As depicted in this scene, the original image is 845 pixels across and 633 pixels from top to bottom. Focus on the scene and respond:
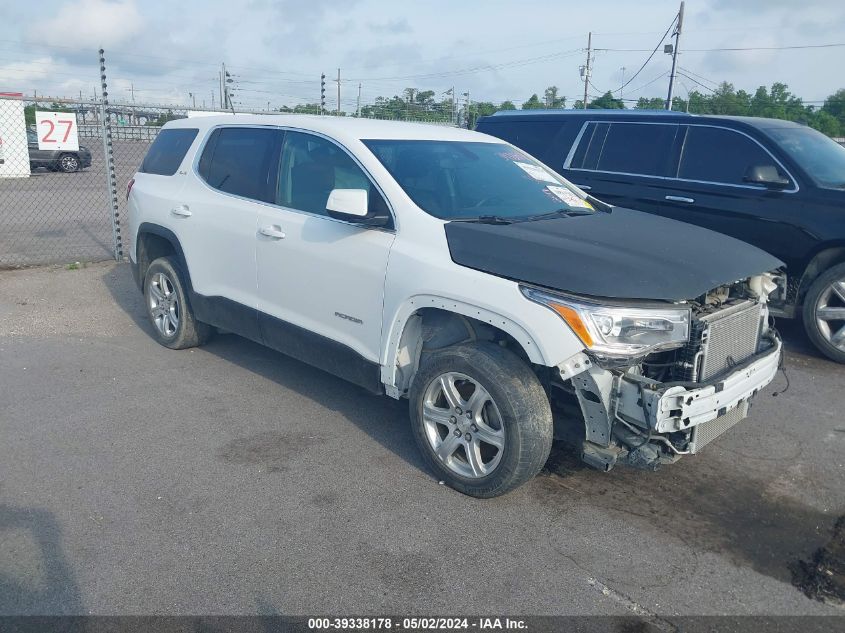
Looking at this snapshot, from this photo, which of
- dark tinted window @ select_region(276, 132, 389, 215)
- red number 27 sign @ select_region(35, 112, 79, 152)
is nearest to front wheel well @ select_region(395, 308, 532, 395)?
dark tinted window @ select_region(276, 132, 389, 215)

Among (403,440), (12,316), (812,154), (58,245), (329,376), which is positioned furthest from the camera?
(58,245)

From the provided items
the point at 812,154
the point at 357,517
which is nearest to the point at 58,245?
the point at 357,517

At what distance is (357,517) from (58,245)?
899 centimetres

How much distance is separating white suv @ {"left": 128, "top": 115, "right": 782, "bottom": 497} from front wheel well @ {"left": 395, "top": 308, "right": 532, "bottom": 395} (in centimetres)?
1

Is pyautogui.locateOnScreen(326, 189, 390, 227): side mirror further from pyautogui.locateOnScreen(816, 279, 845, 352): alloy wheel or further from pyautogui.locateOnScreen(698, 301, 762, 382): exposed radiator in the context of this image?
pyautogui.locateOnScreen(816, 279, 845, 352): alloy wheel

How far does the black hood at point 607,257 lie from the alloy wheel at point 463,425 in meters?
0.64

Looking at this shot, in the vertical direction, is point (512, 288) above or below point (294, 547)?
above

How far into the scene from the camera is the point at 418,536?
11.8 ft

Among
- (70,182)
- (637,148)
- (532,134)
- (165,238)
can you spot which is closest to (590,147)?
(637,148)

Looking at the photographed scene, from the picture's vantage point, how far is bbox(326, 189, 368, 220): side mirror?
4.09 meters

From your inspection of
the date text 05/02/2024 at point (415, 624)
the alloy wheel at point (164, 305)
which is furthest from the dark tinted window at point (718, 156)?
the date text 05/02/2024 at point (415, 624)

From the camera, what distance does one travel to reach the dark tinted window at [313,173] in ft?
14.9

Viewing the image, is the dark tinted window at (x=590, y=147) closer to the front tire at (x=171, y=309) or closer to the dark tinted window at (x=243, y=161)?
the dark tinted window at (x=243, y=161)

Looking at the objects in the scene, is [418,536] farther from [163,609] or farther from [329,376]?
[329,376]
